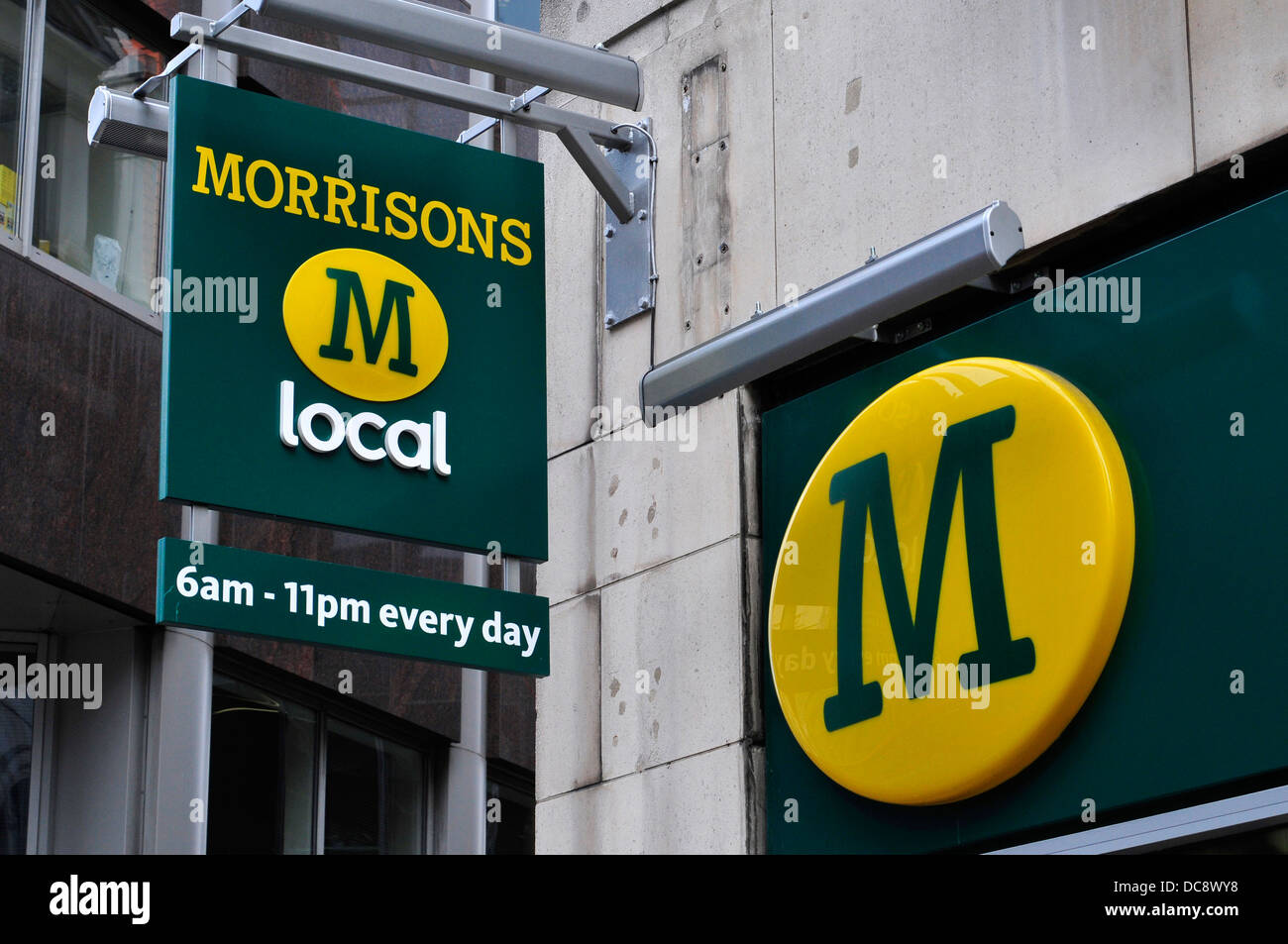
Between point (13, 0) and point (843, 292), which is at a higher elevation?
point (13, 0)

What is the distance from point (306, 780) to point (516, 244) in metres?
7.64

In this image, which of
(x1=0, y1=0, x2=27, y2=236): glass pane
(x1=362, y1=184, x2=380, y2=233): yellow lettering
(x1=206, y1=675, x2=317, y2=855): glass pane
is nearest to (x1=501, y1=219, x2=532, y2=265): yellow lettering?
(x1=362, y1=184, x2=380, y2=233): yellow lettering

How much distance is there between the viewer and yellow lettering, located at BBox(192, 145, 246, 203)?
245 inches

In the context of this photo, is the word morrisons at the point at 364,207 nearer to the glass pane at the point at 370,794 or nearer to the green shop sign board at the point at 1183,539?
the green shop sign board at the point at 1183,539

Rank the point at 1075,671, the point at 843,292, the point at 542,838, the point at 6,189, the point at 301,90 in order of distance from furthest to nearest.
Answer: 1. the point at 301,90
2. the point at 6,189
3. the point at 542,838
4. the point at 843,292
5. the point at 1075,671

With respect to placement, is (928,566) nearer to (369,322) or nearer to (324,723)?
(369,322)

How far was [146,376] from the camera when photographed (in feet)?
40.6

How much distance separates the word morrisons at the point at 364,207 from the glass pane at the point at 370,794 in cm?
776

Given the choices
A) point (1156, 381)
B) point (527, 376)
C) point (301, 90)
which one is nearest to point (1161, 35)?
point (1156, 381)

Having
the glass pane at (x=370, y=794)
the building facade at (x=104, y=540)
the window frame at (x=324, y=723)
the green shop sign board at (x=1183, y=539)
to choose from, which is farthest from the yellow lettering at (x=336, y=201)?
the glass pane at (x=370, y=794)

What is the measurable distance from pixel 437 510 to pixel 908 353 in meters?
1.60

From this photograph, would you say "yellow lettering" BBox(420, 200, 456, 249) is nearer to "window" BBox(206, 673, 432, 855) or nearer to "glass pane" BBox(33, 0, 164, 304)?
"glass pane" BBox(33, 0, 164, 304)

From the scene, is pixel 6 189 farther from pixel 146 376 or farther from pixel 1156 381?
pixel 1156 381

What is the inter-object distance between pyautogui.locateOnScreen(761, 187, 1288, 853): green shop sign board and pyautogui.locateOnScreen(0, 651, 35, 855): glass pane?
7497 millimetres
